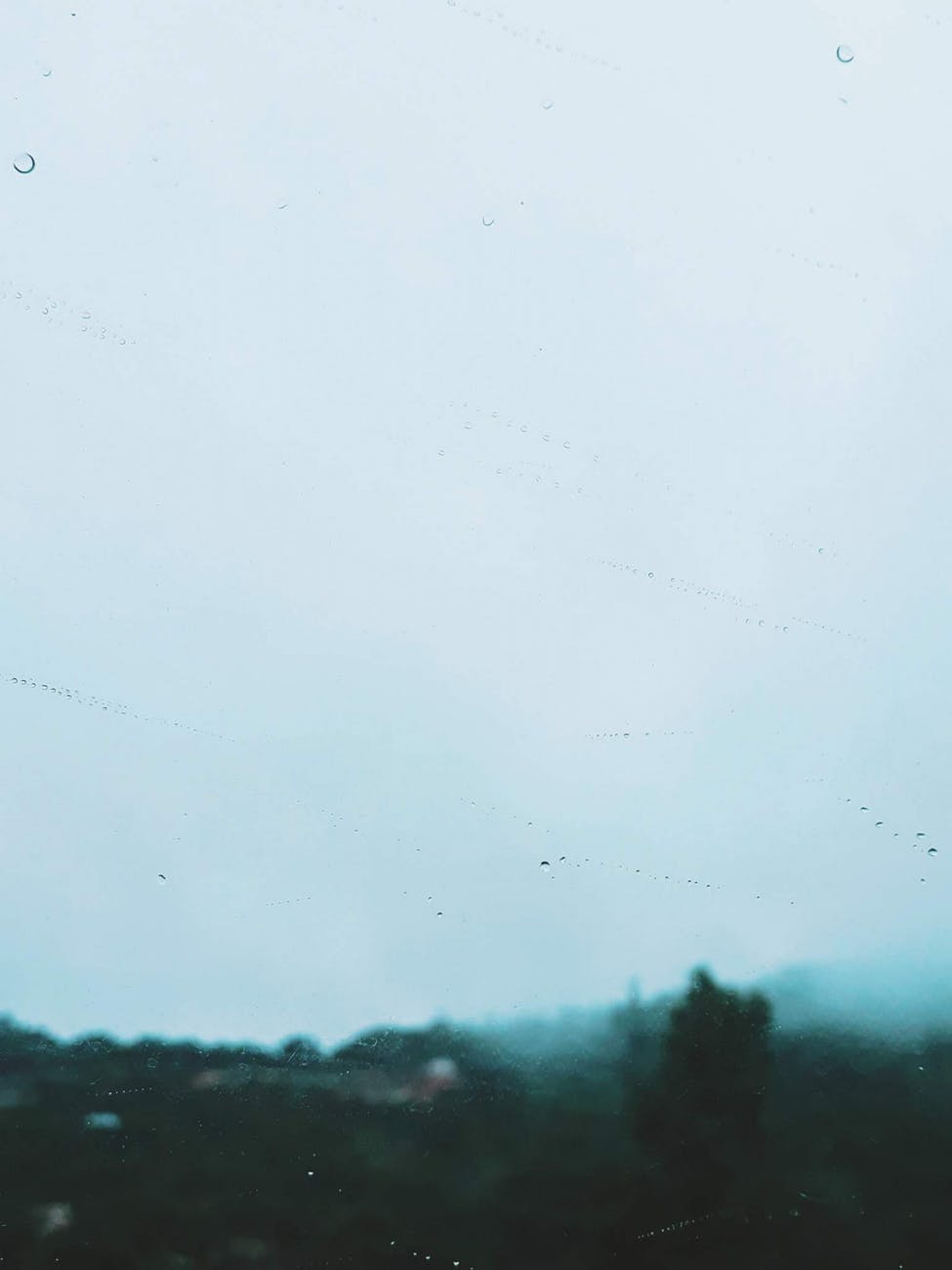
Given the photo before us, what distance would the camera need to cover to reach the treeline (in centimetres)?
210

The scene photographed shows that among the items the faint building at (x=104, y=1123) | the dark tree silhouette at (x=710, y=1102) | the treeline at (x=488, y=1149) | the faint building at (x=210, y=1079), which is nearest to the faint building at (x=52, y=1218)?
the treeline at (x=488, y=1149)

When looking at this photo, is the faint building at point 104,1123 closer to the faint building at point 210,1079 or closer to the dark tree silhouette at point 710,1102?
the faint building at point 210,1079

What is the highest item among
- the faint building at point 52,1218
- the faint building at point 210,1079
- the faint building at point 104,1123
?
the faint building at point 210,1079

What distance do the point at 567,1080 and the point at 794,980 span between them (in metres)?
0.63

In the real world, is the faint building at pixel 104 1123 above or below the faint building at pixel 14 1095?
below

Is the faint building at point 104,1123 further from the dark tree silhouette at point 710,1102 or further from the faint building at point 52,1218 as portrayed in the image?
the dark tree silhouette at point 710,1102

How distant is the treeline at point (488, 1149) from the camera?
2.10 meters

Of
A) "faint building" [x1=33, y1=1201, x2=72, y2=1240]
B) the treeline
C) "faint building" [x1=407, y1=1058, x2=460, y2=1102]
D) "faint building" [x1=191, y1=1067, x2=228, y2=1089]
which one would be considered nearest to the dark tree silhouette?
the treeline

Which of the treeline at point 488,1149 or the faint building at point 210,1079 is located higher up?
the faint building at point 210,1079

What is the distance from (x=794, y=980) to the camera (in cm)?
219

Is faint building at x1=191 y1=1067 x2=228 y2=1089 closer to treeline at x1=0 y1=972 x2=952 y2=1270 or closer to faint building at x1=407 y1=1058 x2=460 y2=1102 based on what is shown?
treeline at x1=0 y1=972 x2=952 y2=1270

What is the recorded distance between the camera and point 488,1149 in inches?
84.4

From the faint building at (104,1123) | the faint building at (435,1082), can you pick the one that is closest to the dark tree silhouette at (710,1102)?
the faint building at (435,1082)

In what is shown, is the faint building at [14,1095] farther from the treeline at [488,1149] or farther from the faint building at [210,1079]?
the faint building at [210,1079]
